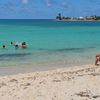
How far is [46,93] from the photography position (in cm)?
919

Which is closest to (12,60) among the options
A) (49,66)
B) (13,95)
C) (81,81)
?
(49,66)

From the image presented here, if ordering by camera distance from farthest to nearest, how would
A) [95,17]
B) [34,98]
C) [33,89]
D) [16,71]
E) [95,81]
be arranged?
[95,17], [16,71], [95,81], [33,89], [34,98]

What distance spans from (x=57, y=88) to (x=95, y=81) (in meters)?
1.50

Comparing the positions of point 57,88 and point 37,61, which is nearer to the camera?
point 57,88

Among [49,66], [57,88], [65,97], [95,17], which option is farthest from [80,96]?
[95,17]

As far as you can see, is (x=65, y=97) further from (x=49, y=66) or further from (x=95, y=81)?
(x=49, y=66)

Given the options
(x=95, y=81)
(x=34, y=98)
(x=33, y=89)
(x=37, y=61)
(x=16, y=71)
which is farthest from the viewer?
(x=37, y=61)

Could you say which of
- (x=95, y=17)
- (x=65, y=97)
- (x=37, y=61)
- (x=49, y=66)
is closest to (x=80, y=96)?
(x=65, y=97)

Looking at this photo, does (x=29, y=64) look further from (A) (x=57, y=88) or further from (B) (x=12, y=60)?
(A) (x=57, y=88)

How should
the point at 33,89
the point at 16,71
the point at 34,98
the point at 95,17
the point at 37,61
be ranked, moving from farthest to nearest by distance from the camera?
the point at 95,17, the point at 37,61, the point at 16,71, the point at 33,89, the point at 34,98

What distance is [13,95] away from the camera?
9055 millimetres

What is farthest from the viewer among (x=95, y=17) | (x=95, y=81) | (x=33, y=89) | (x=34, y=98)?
(x=95, y=17)

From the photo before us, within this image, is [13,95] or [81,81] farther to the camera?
[81,81]

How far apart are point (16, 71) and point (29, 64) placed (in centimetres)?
264
